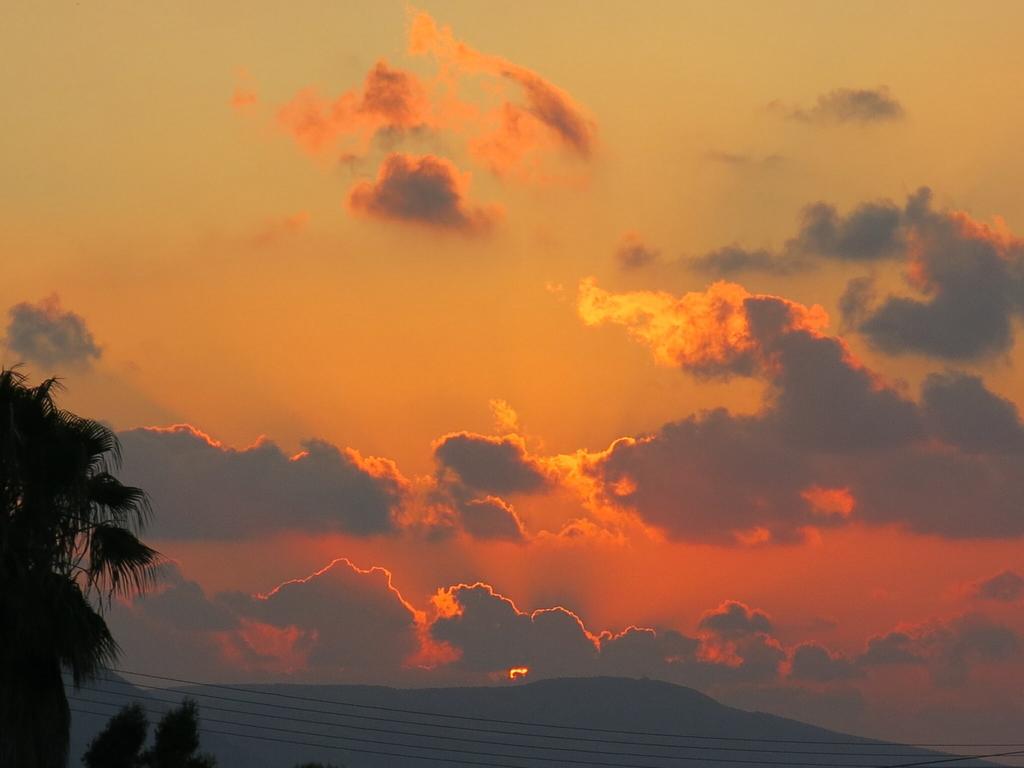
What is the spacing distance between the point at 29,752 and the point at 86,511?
678cm

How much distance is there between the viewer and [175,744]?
6806 centimetres

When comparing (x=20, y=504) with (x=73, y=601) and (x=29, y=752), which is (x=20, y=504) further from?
(x=29, y=752)

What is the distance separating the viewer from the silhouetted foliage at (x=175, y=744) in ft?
223

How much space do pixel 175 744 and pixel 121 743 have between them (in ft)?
11.5

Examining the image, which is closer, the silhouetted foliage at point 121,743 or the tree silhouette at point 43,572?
the tree silhouette at point 43,572

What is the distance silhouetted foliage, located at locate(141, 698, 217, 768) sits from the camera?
223 feet

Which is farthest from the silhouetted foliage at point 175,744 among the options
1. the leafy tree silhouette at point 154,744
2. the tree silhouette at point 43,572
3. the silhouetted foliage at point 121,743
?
the tree silhouette at point 43,572

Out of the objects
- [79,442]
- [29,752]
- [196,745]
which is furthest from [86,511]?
[196,745]

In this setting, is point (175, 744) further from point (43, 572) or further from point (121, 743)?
point (43, 572)

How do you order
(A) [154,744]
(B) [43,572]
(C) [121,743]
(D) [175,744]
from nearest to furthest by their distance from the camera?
(B) [43,572] → (D) [175,744] → (A) [154,744] → (C) [121,743]

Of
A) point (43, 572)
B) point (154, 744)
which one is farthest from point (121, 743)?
point (43, 572)

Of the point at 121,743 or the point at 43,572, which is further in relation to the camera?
the point at 121,743

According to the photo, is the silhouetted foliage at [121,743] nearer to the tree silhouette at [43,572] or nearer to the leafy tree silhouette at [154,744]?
the leafy tree silhouette at [154,744]

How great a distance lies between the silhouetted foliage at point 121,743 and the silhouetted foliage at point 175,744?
2.39ft
